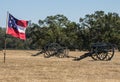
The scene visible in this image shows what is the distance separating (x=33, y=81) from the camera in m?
14.6

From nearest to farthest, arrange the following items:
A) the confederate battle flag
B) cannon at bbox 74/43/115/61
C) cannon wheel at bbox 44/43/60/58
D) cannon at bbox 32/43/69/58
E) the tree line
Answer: the confederate battle flag
cannon at bbox 74/43/115/61
cannon at bbox 32/43/69/58
cannon wheel at bbox 44/43/60/58
the tree line

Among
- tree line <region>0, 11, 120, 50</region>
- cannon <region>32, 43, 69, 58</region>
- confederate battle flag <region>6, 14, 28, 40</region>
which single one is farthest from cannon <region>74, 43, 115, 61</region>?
tree line <region>0, 11, 120, 50</region>

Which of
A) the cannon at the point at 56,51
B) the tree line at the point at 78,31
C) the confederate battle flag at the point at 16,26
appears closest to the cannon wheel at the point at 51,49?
the cannon at the point at 56,51

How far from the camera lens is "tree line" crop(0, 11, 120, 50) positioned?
85.3 m

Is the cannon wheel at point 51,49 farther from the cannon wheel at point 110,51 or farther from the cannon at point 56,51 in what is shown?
the cannon wheel at point 110,51

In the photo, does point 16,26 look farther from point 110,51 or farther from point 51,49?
point 51,49

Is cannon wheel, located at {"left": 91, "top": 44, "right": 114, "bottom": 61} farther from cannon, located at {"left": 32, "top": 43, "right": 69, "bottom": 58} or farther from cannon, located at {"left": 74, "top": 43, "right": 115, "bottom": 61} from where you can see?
cannon, located at {"left": 32, "top": 43, "right": 69, "bottom": 58}

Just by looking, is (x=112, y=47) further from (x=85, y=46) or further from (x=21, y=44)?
(x=21, y=44)

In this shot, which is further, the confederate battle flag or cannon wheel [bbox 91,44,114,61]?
cannon wheel [bbox 91,44,114,61]

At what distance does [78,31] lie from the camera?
8988 cm

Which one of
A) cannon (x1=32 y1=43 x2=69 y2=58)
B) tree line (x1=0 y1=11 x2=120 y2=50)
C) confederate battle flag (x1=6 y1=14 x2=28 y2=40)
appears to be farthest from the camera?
tree line (x1=0 y1=11 x2=120 y2=50)

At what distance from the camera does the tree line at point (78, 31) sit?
85319 mm

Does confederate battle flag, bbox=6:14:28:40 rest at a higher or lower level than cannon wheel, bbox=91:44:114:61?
higher

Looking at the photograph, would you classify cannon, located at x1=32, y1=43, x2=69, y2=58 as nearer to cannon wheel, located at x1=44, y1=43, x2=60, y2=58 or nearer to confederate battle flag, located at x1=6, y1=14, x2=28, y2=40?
cannon wheel, located at x1=44, y1=43, x2=60, y2=58
